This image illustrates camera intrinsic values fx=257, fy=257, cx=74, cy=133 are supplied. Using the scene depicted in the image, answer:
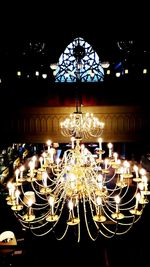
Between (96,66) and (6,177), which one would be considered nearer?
(96,66)

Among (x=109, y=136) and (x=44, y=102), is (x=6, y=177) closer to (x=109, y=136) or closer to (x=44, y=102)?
(x=44, y=102)

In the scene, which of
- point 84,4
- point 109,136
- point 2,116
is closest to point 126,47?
point 84,4

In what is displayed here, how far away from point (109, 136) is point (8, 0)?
4.36 metres

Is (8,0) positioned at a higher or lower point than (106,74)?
higher

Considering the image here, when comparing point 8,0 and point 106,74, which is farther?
point 106,74

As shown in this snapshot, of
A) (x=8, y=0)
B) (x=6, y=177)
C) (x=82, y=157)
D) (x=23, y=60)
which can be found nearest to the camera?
(x=82, y=157)

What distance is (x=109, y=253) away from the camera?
5.94 meters

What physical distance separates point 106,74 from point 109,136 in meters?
1.84

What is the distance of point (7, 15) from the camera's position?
5.95 metres

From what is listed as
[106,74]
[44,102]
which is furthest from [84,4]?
[44,102]

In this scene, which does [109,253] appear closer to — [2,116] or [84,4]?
[2,116]

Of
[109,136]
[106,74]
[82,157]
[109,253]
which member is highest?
[106,74]

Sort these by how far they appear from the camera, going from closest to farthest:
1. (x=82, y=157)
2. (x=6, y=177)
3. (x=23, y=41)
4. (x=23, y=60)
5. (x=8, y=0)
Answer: (x=82, y=157) < (x=8, y=0) < (x=23, y=41) < (x=23, y=60) < (x=6, y=177)

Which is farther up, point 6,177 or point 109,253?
point 6,177
